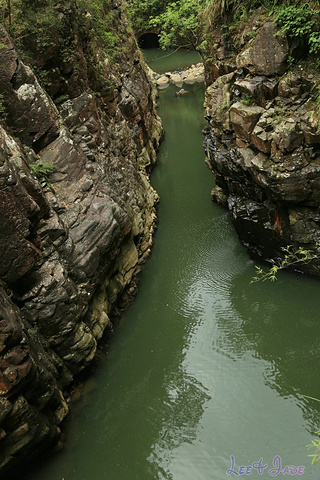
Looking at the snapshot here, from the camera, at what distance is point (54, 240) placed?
863 cm

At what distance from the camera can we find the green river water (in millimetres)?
7492

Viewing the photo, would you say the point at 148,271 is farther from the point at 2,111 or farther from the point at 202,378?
the point at 2,111

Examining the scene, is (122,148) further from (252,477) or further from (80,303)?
(252,477)

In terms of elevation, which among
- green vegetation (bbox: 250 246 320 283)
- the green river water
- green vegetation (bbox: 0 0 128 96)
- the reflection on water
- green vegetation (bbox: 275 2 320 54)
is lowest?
the green river water

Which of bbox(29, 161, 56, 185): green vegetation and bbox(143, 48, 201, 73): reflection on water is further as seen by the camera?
bbox(143, 48, 201, 73): reflection on water

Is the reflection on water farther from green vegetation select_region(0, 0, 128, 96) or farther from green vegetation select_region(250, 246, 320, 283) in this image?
green vegetation select_region(250, 246, 320, 283)

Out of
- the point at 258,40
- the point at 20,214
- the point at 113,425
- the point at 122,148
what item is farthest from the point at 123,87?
the point at 113,425

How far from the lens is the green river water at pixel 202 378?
7492mm

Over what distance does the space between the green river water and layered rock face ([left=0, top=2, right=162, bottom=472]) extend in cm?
84

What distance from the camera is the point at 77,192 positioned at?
385 inches

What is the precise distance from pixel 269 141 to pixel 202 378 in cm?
585

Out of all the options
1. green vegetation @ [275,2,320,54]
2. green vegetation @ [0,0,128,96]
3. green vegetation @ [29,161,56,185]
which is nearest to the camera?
green vegetation @ [275,2,320,54]

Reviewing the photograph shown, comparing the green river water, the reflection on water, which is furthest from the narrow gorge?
the reflection on water

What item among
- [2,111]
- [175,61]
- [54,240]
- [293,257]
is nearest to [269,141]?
[293,257]
